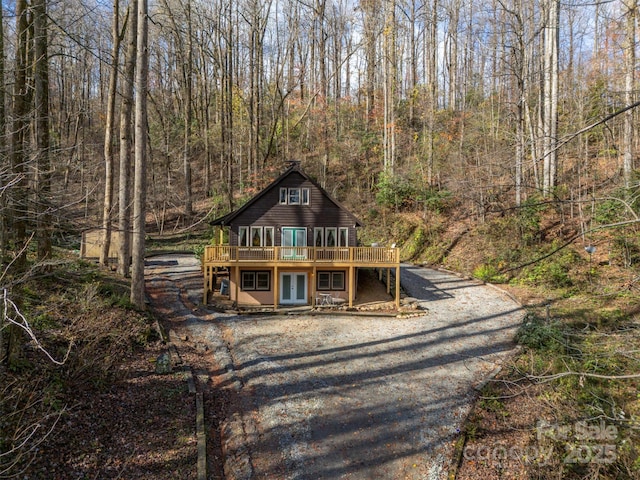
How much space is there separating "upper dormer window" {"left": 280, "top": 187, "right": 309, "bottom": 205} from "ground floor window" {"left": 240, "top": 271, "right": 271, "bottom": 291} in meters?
3.82

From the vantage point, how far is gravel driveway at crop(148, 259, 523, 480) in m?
8.13

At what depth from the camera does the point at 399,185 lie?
3052cm

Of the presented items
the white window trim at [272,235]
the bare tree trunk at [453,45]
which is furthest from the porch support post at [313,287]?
the bare tree trunk at [453,45]

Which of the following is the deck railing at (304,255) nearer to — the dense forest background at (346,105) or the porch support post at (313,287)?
A: the porch support post at (313,287)

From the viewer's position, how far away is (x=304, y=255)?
62.0ft

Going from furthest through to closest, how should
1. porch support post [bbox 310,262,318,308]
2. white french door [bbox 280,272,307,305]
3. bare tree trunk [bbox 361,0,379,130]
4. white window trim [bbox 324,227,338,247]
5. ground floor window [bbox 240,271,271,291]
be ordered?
bare tree trunk [bbox 361,0,379,130] < white window trim [bbox 324,227,338,247] < white french door [bbox 280,272,307,305] < ground floor window [bbox 240,271,271,291] < porch support post [bbox 310,262,318,308]

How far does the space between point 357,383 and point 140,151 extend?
36.2 ft

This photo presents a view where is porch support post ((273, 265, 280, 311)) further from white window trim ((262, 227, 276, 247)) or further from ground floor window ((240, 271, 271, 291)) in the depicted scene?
white window trim ((262, 227, 276, 247))

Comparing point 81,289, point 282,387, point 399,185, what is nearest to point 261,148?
point 399,185

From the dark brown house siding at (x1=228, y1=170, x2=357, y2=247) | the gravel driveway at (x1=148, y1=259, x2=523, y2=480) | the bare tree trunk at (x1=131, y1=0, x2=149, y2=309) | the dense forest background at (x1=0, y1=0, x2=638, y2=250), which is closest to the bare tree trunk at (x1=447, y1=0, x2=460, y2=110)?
the dense forest background at (x1=0, y1=0, x2=638, y2=250)

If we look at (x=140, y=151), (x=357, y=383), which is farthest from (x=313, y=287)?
(x=140, y=151)

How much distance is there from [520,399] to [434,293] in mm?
9838

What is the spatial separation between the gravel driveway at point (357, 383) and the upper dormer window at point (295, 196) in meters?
5.93

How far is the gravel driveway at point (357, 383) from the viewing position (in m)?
8.13
